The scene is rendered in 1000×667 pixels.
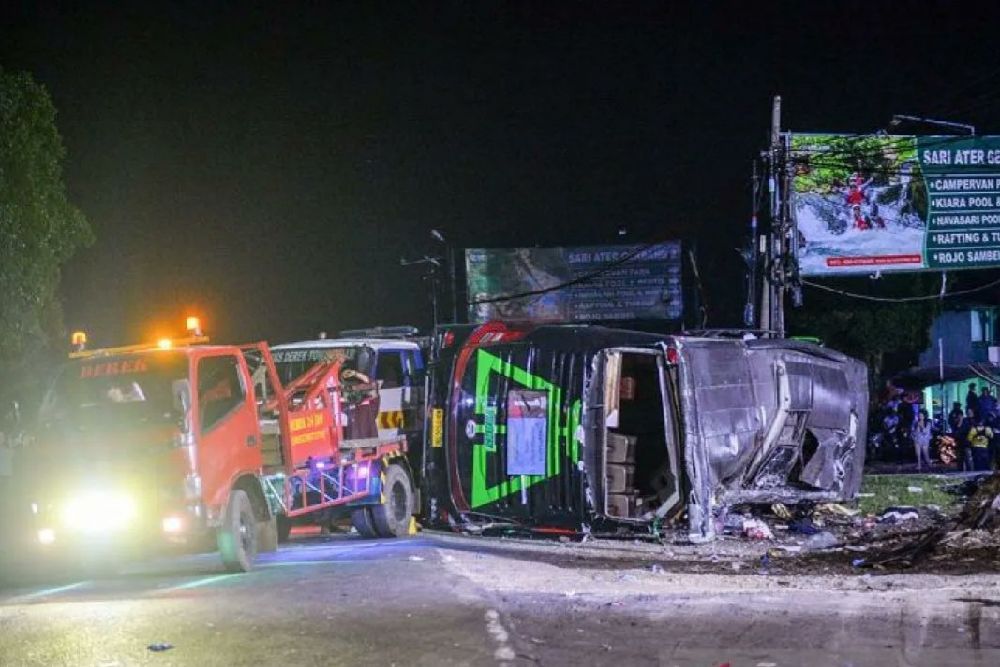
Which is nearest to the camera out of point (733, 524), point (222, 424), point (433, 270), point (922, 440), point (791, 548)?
point (222, 424)

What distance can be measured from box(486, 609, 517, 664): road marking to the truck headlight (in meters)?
3.92

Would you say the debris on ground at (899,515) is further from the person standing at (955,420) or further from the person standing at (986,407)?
the person standing at (955,420)

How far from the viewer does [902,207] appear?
25453mm

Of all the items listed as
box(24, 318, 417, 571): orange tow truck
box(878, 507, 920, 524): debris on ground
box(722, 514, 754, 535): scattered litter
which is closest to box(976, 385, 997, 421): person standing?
box(878, 507, 920, 524): debris on ground

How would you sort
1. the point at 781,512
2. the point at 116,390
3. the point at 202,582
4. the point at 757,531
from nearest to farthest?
the point at 202,582
the point at 116,390
the point at 757,531
the point at 781,512

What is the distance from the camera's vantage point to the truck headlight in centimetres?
1052

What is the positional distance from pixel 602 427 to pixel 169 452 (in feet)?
15.7

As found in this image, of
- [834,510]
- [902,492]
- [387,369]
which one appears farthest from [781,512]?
[387,369]

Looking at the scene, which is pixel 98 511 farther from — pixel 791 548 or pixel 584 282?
pixel 584 282

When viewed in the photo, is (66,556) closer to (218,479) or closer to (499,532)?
(218,479)

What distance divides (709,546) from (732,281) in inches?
1244

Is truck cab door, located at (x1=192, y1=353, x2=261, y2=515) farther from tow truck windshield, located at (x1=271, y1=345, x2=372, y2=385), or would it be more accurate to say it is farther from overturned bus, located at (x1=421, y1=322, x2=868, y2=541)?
overturned bus, located at (x1=421, y1=322, x2=868, y2=541)

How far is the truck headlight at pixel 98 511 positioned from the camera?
1052 centimetres

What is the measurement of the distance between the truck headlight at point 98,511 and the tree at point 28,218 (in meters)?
8.08
